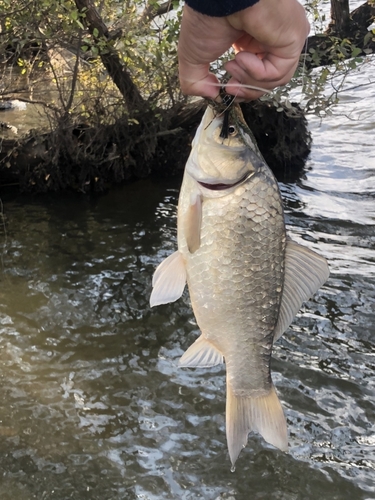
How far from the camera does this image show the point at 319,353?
5.28 m

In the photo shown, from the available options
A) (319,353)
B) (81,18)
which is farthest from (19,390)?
(81,18)

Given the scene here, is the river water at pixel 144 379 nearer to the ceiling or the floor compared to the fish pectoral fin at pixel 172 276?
nearer to the floor

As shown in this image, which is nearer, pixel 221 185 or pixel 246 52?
pixel 246 52

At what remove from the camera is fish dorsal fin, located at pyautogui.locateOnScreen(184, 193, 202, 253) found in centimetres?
202

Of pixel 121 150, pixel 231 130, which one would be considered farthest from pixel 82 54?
pixel 231 130

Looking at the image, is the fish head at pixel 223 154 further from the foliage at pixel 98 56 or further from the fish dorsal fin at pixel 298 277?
the foliage at pixel 98 56

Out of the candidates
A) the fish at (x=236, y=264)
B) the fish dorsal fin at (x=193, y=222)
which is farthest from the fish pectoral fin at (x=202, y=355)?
the fish dorsal fin at (x=193, y=222)

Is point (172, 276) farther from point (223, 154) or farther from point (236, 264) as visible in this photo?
point (223, 154)

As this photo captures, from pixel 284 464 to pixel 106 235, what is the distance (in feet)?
15.5

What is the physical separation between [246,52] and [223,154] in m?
0.37

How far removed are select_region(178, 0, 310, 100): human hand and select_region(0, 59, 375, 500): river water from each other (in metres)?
3.06

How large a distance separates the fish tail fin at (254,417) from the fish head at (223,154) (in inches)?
35.1

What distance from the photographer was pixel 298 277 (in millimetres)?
2258

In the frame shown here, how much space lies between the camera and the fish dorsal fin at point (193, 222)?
6.63ft
